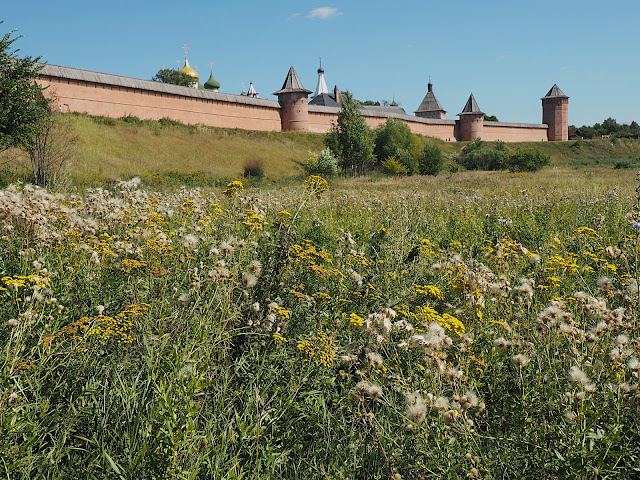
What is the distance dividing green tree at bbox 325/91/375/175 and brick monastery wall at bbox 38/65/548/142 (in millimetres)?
2696

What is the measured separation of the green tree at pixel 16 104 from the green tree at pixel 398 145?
1038 inches

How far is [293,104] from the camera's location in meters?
45.6

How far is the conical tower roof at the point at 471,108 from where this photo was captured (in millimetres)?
59647

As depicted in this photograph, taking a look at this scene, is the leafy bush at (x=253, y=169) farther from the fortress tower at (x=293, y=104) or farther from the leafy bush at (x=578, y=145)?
the leafy bush at (x=578, y=145)

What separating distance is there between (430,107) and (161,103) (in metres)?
42.4

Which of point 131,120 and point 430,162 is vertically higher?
point 131,120

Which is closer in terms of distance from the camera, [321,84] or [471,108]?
[471,108]

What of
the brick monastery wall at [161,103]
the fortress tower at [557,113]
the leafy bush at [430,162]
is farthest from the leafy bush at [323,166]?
the fortress tower at [557,113]

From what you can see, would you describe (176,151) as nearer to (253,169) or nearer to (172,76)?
(253,169)

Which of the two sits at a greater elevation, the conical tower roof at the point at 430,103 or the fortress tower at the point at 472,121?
the conical tower roof at the point at 430,103

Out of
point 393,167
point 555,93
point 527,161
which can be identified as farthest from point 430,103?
point 393,167

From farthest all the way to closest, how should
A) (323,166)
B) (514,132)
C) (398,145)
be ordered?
(514,132) → (398,145) → (323,166)

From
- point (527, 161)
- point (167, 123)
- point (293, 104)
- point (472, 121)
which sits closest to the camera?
point (167, 123)

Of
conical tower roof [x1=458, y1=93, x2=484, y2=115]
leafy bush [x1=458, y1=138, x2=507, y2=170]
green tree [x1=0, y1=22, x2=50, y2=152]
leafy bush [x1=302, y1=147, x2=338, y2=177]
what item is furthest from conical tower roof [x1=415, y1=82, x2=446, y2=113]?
green tree [x1=0, y1=22, x2=50, y2=152]
